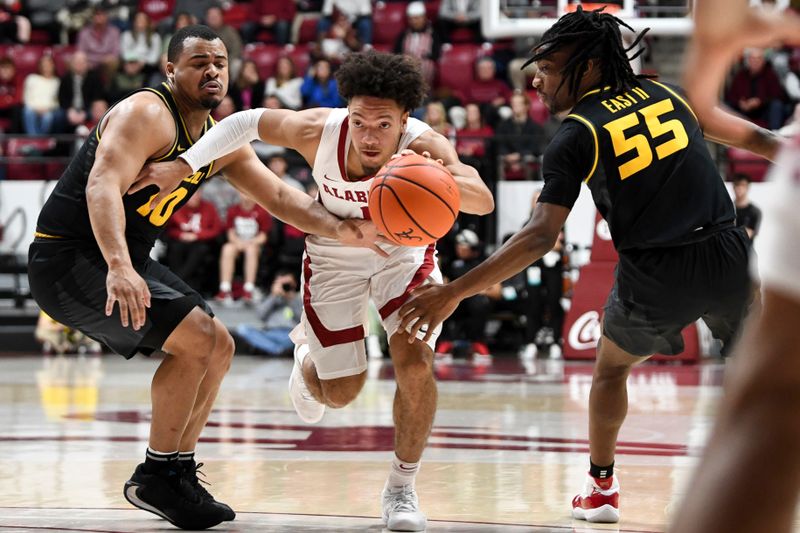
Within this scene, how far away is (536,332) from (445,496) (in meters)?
7.66

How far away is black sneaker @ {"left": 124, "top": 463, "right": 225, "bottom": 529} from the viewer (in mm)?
4418

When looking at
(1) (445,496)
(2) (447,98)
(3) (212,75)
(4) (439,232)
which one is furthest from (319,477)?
(2) (447,98)

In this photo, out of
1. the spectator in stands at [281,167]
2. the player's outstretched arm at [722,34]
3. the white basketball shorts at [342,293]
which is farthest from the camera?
the spectator in stands at [281,167]

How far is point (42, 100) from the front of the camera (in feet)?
49.5

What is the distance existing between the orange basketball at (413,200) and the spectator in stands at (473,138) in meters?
8.66

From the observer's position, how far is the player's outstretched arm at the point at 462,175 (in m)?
4.64

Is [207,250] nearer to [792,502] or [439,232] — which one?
[439,232]

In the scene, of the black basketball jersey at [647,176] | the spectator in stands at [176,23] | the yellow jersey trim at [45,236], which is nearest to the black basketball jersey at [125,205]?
the yellow jersey trim at [45,236]

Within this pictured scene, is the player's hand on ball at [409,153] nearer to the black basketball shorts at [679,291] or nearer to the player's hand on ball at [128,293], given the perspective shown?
the black basketball shorts at [679,291]

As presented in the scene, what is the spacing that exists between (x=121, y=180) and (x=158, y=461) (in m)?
1.11

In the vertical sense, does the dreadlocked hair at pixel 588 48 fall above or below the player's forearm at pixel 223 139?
above

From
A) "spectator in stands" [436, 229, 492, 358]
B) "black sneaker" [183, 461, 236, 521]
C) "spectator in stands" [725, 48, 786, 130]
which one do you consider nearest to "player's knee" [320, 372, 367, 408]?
"black sneaker" [183, 461, 236, 521]

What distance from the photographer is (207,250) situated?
13359 millimetres

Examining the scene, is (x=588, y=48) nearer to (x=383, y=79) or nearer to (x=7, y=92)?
(x=383, y=79)
